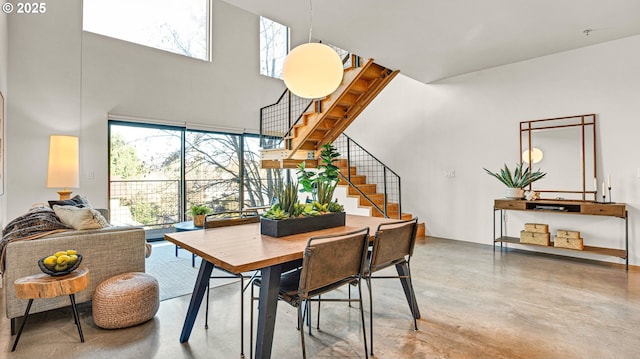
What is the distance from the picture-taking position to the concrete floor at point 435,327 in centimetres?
199

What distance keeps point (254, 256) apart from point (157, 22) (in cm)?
566

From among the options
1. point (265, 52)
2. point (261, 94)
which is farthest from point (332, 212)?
point (265, 52)

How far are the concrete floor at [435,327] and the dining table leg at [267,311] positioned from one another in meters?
0.42

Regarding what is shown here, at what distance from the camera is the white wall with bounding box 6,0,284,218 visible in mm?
4309

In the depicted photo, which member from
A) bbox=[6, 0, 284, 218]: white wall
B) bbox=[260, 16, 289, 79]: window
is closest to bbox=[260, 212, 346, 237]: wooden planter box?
bbox=[6, 0, 284, 218]: white wall

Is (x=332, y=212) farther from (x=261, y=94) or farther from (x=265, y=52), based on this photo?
(x=265, y=52)

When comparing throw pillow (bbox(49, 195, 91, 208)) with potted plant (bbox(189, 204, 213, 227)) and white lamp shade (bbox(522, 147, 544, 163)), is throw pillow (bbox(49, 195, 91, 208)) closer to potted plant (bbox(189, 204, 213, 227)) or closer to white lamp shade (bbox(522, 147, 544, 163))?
potted plant (bbox(189, 204, 213, 227))

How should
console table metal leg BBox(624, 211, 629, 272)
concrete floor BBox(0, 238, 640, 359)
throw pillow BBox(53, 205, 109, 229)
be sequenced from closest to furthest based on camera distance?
concrete floor BBox(0, 238, 640, 359)
throw pillow BBox(53, 205, 109, 229)
console table metal leg BBox(624, 211, 629, 272)

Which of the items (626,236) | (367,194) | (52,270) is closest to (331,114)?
(367,194)

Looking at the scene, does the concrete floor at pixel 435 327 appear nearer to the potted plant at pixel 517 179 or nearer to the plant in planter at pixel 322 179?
the plant in planter at pixel 322 179

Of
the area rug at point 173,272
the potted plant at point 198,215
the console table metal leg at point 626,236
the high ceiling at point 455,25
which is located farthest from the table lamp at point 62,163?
the console table metal leg at point 626,236

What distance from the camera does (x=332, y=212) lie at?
2.38 meters

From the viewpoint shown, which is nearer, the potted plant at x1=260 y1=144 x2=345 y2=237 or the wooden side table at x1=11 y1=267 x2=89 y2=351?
the wooden side table at x1=11 y1=267 x2=89 y2=351

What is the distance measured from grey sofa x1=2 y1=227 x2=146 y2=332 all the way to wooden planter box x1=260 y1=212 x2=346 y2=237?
4.18 ft
